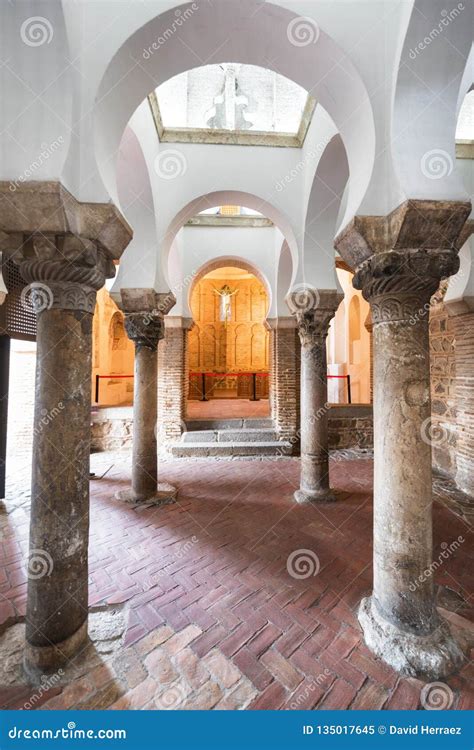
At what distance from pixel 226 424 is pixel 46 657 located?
6.55 m

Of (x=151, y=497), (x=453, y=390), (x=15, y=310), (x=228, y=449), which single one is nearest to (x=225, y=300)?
(x=228, y=449)

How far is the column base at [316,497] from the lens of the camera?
4.65 metres

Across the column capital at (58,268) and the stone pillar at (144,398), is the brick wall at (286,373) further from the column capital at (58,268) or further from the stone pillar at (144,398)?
the column capital at (58,268)

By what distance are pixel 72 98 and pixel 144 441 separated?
399 centimetres

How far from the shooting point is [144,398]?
481cm

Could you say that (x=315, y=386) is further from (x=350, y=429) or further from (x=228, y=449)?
(x=350, y=429)

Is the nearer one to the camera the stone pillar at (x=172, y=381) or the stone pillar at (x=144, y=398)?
the stone pillar at (x=144, y=398)

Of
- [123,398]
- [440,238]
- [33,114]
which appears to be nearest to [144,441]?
[33,114]

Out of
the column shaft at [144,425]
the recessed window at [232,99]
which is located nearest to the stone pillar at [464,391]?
the recessed window at [232,99]

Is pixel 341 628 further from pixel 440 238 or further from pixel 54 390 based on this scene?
pixel 440 238

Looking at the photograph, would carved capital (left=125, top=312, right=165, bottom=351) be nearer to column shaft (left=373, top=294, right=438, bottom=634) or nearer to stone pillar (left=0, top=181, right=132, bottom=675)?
stone pillar (left=0, top=181, right=132, bottom=675)

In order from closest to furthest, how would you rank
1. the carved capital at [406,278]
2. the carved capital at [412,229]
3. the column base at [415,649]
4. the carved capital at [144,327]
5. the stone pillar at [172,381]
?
the column base at [415,649] < the carved capital at [412,229] < the carved capital at [406,278] < the carved capital at [144,327] < the stone pillar at [172,381]

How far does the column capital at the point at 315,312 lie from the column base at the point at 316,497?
86.8 inches

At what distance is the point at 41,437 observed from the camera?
203 cm
